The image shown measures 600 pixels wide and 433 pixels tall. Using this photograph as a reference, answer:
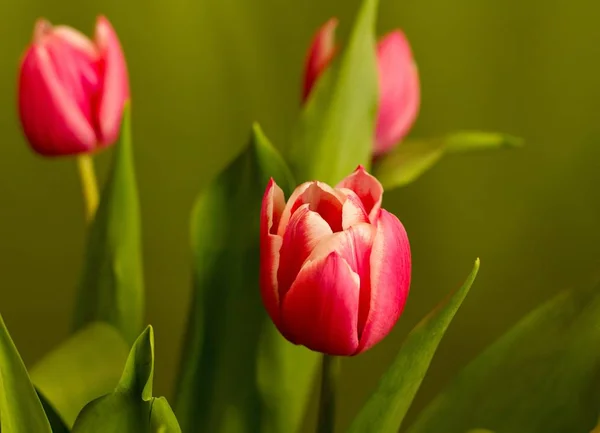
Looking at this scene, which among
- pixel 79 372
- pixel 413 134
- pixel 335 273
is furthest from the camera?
pixel 413 134

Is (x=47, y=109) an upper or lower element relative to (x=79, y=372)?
upper

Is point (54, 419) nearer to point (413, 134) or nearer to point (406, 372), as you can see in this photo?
point (406, 372)

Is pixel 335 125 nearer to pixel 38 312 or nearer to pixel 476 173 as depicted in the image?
pixel 476 173

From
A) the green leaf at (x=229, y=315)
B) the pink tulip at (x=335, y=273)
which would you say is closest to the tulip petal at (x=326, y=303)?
the pink tulip at (x=335, y=273)

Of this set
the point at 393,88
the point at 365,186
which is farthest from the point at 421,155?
the point at 365,186

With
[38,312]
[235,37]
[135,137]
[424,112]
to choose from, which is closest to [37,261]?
[38,312]

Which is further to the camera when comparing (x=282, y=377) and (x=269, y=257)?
(x=282, y=377)

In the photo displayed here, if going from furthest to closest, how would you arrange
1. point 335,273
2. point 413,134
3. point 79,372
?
point 413,134 < point 79,372 < point 335,273
